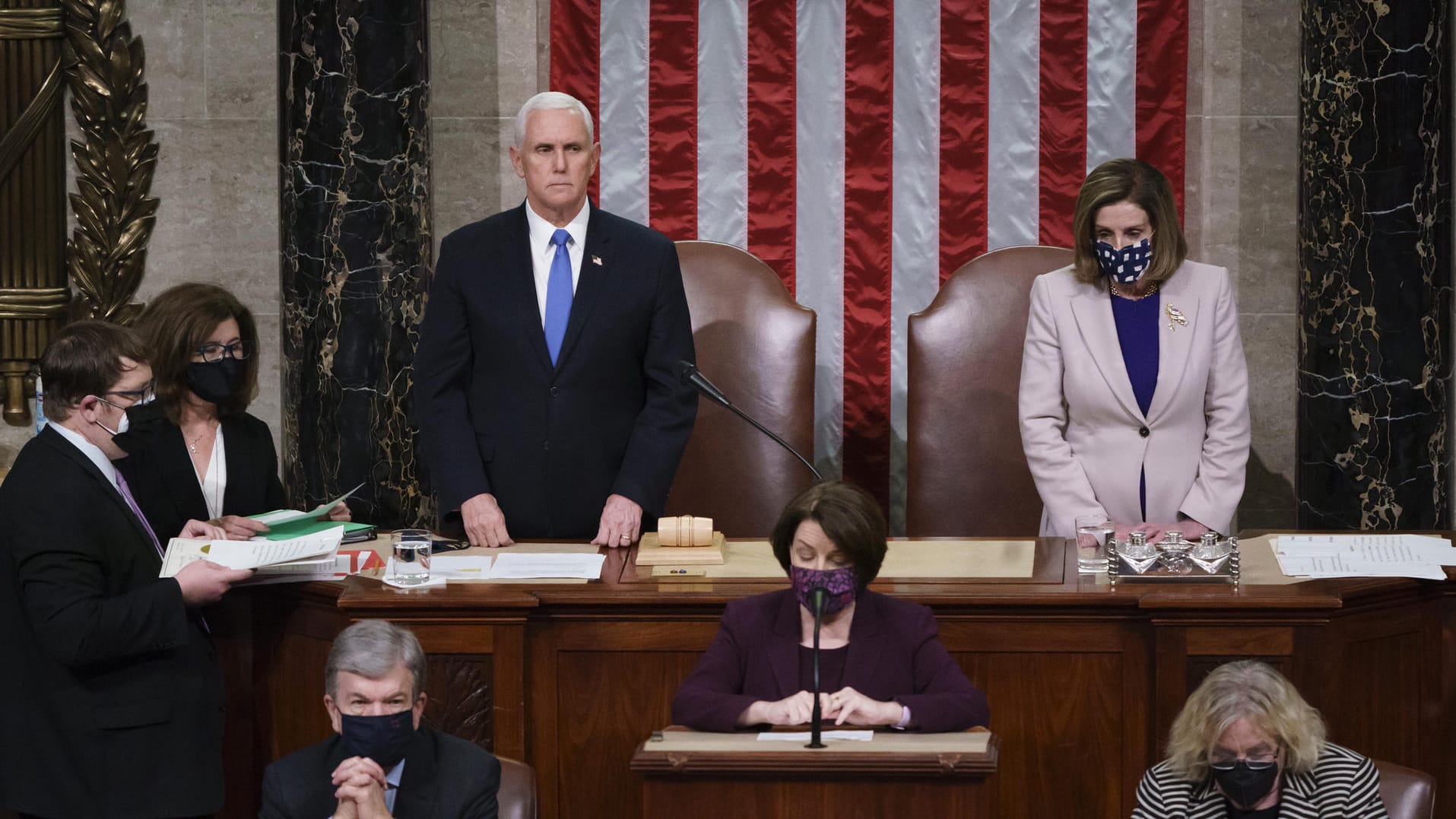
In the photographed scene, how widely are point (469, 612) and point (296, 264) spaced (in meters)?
2.73

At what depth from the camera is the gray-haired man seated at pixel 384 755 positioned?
3074 millimetres

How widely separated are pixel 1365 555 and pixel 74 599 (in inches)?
115

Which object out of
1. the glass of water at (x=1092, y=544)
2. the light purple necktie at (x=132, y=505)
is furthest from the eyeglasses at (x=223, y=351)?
the glass of water at (x=1092, y=544)

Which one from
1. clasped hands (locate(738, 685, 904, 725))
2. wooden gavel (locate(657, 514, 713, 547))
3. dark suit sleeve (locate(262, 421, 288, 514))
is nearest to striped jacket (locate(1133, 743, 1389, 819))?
clasped hands (locate(738, 685, 904, 725))

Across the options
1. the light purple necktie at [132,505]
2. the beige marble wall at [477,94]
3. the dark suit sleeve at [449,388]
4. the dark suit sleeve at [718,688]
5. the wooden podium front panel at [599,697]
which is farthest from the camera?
the beige marble wall at [477,94]

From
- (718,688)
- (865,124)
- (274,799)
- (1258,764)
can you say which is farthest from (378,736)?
(865,124)

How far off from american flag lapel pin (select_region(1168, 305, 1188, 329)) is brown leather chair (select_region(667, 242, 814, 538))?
155cm

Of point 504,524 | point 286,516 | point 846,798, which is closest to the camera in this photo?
point 846,798

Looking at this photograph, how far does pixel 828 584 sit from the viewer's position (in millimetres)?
3404

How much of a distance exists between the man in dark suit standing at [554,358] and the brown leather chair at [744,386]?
1.16 m

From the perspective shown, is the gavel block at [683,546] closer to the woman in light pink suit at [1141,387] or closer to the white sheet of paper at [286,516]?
the white sheet of paper at [286,516]

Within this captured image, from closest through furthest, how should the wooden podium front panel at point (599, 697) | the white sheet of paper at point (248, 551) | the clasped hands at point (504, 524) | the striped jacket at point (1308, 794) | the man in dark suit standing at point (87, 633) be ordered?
1. the striped jacket at point (1308, 794)
2. the man in dark suit standing at point (87, 633)
3. the white sheet of paper at point (248, 551)
4. the wooden podium front panel at point (599, 697)
5. the clasped hands at point (504, 524)

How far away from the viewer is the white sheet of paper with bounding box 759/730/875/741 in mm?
3037

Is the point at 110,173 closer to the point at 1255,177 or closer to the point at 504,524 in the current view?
the point at 504,524
